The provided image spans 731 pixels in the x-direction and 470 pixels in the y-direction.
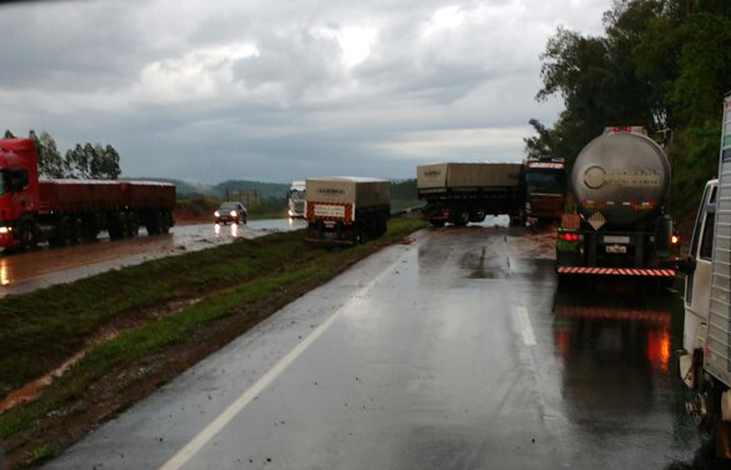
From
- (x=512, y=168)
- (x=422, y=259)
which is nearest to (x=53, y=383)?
(x=422, y=259)

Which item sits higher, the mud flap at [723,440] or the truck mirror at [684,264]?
the truck mirror at [684,264]

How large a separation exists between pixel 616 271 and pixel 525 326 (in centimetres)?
534

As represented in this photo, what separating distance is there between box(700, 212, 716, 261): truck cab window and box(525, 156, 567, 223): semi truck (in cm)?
3718

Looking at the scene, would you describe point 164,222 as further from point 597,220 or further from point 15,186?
point 597,220

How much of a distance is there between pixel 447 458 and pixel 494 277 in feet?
46.5

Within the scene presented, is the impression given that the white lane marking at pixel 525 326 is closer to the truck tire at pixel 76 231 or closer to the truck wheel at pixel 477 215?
the truck tire at pixel 76 231

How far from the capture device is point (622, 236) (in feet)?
58.4

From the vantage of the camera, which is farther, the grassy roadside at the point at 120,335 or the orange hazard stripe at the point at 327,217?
the orange hazard stripe at the point at 327,217

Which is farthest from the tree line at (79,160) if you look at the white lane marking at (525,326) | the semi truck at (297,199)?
the white lane marking at (525,326)

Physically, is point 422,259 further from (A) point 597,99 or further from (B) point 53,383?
(A) point 597,99

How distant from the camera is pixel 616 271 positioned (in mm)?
17656

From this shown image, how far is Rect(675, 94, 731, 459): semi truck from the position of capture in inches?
230

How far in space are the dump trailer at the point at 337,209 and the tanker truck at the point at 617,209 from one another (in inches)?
696

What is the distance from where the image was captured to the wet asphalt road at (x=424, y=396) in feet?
21.9
